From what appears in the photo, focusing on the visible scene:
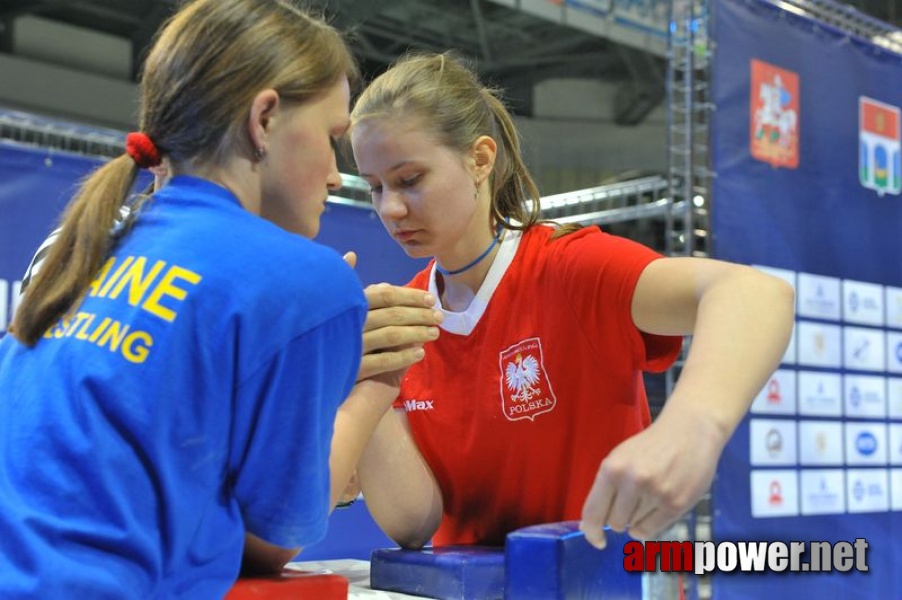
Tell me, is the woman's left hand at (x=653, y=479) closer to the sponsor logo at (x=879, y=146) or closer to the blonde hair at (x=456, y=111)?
the blonde hair at (x=456, y=111)

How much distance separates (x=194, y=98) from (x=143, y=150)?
0.25 feet

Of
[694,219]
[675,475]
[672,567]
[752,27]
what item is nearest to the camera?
[675,475]

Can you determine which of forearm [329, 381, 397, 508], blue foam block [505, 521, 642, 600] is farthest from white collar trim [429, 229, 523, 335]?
blue foam block [505, 521, 642, 600]

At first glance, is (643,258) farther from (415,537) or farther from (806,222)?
(806,222)

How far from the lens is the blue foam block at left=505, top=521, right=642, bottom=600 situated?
805 mm

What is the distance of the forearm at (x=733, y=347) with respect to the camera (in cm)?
78

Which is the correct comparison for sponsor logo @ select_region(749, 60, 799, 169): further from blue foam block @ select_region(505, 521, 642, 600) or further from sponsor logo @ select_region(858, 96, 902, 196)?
blue foam block @ select_region(505, 521, 642, 600)

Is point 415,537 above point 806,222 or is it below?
below

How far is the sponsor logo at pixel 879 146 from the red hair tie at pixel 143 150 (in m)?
3.09

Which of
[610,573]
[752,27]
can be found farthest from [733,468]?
[610,573]

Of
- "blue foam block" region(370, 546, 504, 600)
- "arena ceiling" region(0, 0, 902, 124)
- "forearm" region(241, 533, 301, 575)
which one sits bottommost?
"blue foam block" region(370, 546, 504, 600)

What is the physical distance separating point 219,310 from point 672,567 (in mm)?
569

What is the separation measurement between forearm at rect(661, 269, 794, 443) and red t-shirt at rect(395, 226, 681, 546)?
0.27 metres

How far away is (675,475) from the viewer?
70 cm
